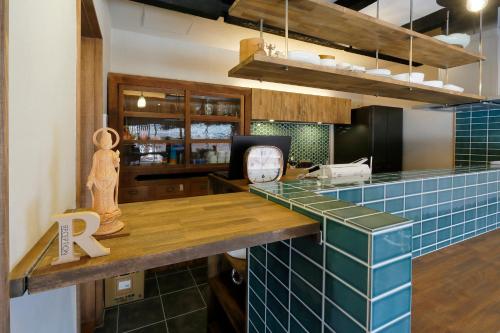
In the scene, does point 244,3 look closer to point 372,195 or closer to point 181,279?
point 372,195

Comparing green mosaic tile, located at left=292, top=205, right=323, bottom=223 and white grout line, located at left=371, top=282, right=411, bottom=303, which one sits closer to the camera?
white grout line, located at left=371, top=282, right=411, bottom=303

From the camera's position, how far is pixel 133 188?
2660 mm

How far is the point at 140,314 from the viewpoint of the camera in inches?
81.4

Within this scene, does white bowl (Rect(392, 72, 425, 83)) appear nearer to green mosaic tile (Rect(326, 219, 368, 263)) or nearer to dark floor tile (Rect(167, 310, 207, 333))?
green mosaic tile (Rect(326, 219, 368, 263))

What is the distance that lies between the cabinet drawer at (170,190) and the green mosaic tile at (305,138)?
5.00 ft

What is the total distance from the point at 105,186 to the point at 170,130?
8.17 feet

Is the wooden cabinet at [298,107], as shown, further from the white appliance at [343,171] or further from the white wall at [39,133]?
the white wall at [39,133]

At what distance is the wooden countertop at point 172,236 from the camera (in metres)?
0.47

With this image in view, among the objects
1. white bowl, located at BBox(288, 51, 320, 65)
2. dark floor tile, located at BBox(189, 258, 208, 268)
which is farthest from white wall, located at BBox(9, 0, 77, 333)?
dark floor tile, located at BBox(189, 258, 208, 268)

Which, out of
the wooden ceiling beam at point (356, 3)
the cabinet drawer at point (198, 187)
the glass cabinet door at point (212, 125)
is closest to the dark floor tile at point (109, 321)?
the cabinet drawer at point (198, 187)

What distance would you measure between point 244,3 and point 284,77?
49 centimetres

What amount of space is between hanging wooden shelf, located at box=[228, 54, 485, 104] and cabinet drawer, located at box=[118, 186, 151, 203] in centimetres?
168

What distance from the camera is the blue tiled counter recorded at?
0.60 m

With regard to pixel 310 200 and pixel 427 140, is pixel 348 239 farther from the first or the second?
pixel 427 140
